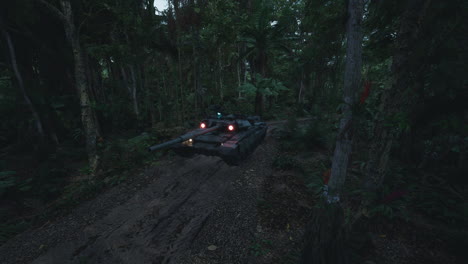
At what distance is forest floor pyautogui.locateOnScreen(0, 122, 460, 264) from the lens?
3.61 m

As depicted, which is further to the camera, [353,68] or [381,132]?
[353,68]

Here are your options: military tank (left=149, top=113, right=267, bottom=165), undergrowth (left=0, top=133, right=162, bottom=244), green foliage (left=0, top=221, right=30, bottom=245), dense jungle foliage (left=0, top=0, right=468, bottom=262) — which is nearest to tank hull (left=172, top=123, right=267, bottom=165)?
military tank (left=149, top=113, right=267, bottom=165)

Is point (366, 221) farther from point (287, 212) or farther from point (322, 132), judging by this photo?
point (322, 132)

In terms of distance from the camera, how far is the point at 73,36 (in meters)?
6.43

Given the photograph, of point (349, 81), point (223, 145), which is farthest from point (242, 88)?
point (349, 81)

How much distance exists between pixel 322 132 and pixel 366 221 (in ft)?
21.7

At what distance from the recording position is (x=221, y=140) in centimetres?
712

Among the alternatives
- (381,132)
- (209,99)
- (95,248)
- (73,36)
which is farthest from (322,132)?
(209,99)

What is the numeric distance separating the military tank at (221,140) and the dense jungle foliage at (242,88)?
1.63m

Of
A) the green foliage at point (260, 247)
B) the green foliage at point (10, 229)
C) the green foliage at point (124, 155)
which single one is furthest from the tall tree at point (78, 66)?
the green foliage at point (260, 247)

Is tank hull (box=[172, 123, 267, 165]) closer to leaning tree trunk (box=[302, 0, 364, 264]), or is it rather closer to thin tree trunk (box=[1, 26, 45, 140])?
leaning tree trunk (box=[302, 0, 364, 264])

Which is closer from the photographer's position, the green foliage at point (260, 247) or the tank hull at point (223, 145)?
the green foliage at point (260, 247)

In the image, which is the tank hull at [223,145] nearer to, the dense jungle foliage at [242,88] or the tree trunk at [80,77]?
the dense jungle foliage at [242,88]

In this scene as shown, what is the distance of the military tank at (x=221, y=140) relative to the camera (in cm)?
620
